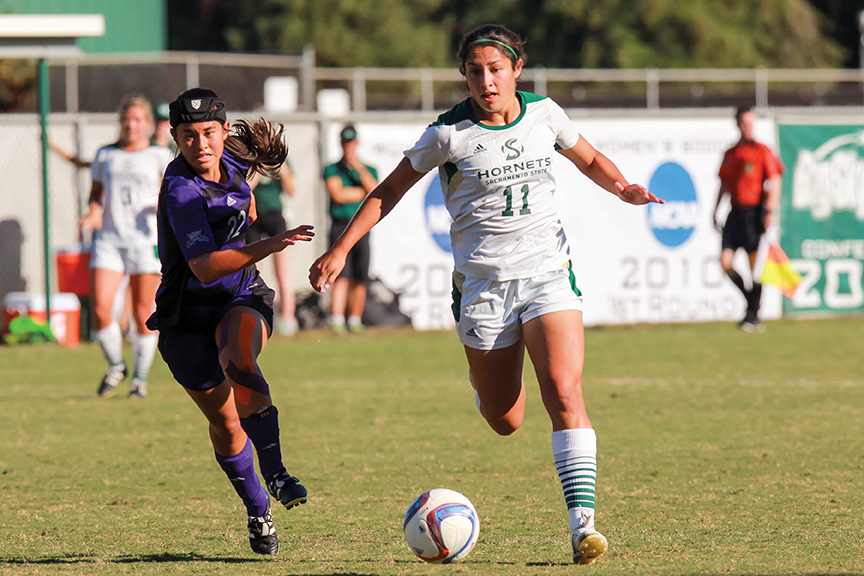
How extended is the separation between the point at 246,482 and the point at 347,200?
9755 mm

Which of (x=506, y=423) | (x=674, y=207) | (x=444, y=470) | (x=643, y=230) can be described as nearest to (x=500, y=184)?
(x=506, y=423)

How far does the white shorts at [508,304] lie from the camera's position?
552 cm

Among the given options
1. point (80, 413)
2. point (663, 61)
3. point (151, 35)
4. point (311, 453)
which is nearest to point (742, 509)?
point (311, 453)

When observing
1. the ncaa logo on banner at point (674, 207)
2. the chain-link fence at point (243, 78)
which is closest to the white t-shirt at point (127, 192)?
the chain-link fence at point (243, 78)

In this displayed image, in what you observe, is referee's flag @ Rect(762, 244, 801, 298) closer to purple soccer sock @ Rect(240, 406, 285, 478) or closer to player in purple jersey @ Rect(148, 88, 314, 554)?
player in purple jersey @ Rect(148, 88, 314, 554)

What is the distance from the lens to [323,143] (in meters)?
16.3

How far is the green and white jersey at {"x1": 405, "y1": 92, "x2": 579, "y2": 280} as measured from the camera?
216 inches

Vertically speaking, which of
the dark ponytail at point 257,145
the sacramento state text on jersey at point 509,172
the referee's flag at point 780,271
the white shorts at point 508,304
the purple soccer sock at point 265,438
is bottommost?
the purple soccer sock at point 265,438

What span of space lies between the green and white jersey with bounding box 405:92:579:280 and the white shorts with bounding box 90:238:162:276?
520 centimetres

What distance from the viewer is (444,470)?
294 inches

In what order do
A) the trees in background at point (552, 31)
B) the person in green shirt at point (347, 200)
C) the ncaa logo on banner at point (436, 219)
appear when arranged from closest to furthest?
the person in green shirt at point (347, 200) → the ncaa logo on banner at point (436, 219) → the trees in background at point (552, 31)

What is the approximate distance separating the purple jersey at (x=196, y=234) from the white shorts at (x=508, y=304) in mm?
997

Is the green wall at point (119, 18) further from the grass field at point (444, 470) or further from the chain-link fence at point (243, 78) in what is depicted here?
the grass field at point (444, 470)

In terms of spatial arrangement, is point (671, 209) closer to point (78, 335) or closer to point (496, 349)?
point (78, 335)
